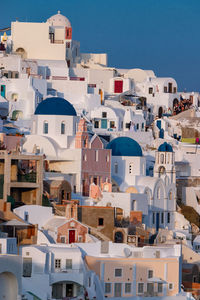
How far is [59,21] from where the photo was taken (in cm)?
10419

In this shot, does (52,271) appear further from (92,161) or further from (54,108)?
(54,108)

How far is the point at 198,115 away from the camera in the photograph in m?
99.1

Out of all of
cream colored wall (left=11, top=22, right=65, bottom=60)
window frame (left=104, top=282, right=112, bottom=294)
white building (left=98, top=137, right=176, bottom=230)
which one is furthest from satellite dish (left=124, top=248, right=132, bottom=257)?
cream colored wall (left=11, top=22, right=65, bottom=60)

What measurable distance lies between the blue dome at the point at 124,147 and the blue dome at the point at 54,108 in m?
3.18

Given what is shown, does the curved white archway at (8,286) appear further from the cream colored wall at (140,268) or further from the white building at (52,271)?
the cream colored wall at (140,268)

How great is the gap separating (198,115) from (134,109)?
6.25 metres

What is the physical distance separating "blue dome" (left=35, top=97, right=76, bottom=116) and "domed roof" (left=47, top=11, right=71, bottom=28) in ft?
79.1

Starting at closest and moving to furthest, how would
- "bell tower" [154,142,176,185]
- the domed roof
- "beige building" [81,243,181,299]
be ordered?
"beige building" [81,243,181,299] → "bell tower" [154,142,176,185] → the domed roof

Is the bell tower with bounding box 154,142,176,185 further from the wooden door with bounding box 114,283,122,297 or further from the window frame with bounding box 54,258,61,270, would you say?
the window frame with bounding box 54,258,61,270

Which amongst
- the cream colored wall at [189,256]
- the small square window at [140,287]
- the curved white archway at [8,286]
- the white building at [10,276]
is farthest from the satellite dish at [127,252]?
the curved white archway at [8,286]

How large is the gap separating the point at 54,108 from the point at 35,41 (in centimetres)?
2087

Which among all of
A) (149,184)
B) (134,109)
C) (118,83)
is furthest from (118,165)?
(118,83)

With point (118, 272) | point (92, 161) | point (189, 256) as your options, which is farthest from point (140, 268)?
point (92, 161)

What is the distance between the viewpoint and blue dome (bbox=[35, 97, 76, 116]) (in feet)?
262
